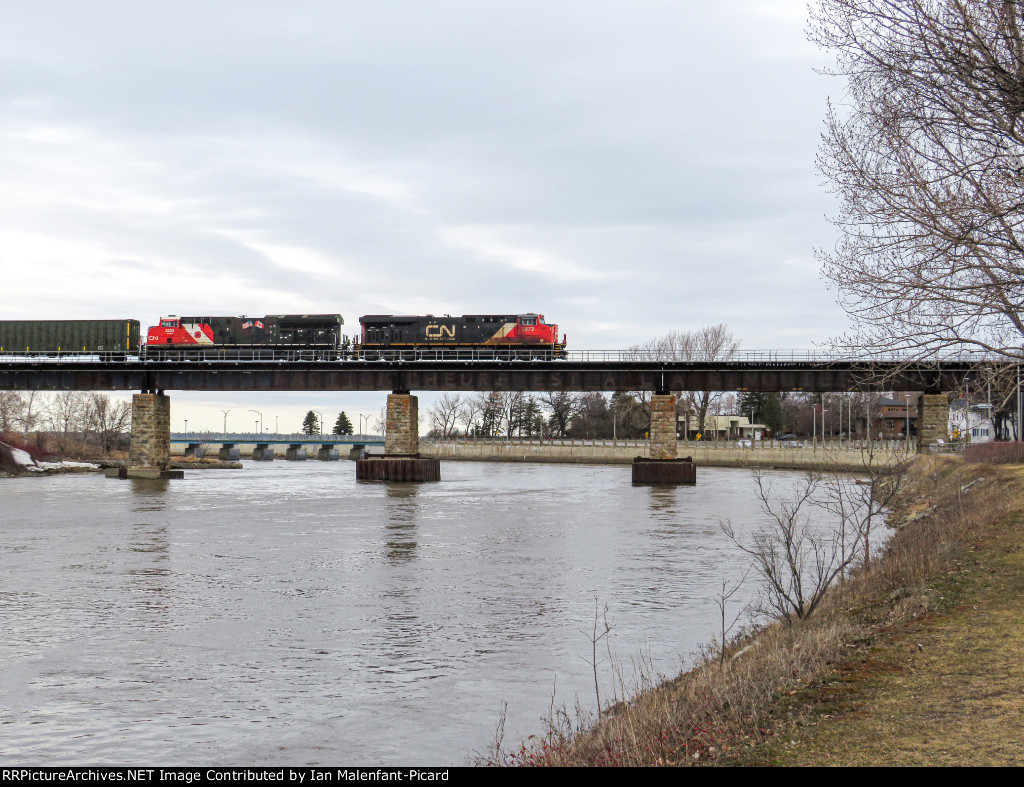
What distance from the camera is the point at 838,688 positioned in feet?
31.9

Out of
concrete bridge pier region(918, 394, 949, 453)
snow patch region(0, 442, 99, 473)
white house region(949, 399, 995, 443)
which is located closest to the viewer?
white house region(949, 399, 995, 443)

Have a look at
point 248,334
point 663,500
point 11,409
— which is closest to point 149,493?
point 248,334

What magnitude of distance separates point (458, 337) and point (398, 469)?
12.6 m

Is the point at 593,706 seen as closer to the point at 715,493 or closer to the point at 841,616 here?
the point at 841,616

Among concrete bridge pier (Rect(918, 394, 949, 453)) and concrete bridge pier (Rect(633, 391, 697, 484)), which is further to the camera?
concrete bridge pier (Rect(633, 391, 697, 484))

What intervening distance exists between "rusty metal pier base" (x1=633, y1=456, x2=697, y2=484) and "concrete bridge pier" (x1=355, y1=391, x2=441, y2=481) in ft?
55.3

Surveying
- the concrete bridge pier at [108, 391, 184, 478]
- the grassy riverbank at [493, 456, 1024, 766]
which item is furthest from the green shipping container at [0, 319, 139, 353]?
the grassy riverbank at [493, 456, 1024, 766]

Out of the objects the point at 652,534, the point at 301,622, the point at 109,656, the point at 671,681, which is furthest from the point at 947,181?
the point at 652,534

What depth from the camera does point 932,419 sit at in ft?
224

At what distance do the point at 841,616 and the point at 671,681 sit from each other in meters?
2.86

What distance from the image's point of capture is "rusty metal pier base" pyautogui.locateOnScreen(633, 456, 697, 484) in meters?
69.0

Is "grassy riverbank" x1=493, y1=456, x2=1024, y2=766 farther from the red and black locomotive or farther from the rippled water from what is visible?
the red and black locomotive

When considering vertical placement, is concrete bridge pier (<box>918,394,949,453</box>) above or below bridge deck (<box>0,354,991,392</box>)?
below

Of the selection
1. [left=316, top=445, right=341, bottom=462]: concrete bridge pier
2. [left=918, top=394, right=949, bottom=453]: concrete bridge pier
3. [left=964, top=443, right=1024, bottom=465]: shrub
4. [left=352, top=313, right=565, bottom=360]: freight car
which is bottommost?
[left=316, top=445, right=341, bottom=462]: concrete bridge pier
